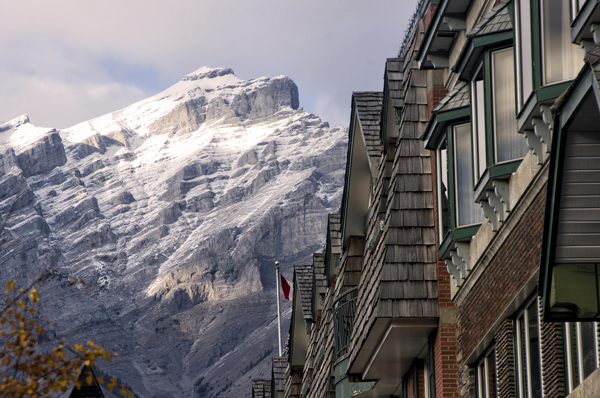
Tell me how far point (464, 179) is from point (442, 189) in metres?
1.68

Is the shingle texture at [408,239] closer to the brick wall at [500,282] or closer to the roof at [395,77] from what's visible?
the roof at [395,77]

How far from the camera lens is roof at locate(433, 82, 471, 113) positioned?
43.0 ft

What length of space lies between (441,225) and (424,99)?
2.49 metres

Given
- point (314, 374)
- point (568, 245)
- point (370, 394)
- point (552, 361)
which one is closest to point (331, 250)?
point (314, 374)

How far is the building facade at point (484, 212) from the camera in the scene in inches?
296

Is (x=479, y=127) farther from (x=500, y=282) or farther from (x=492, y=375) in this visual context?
(x=492, y=375)

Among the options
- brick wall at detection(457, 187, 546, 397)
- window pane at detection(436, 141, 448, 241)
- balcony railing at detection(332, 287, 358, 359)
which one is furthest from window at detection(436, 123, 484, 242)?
balcony railing at detection(332, 287, 358, 359)

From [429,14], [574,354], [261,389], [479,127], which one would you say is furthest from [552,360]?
[261,389]

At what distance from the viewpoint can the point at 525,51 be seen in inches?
388

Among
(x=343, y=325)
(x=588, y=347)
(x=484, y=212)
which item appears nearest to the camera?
(x=588, y=347)

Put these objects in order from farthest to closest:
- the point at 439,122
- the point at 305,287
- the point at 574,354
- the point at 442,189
→ the point at 305,287 → the point at 442,189 → the point at 439,122 → the point at 574,354

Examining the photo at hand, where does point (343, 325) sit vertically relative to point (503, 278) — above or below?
below

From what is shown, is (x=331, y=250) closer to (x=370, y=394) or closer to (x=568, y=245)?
(x=370, y=394)

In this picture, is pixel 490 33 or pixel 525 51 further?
pixel 490 33
